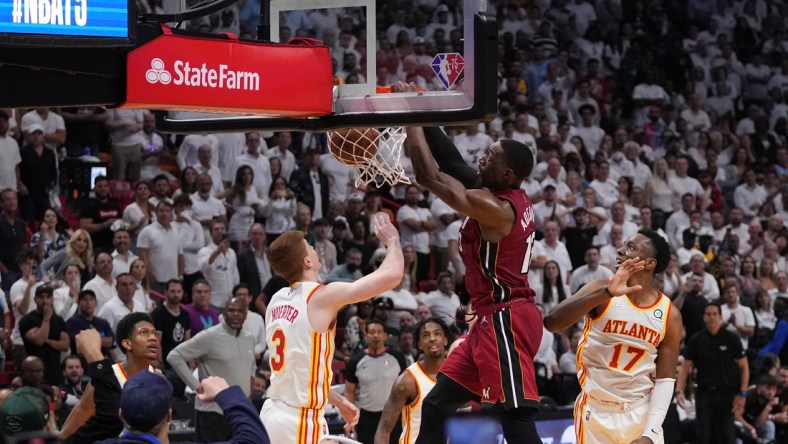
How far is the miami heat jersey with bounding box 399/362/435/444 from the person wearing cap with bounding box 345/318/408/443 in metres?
2.71

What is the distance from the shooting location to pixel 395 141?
683 cm

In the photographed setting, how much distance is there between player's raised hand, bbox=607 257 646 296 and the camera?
23.7 ft

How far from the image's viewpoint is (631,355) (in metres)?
7.78

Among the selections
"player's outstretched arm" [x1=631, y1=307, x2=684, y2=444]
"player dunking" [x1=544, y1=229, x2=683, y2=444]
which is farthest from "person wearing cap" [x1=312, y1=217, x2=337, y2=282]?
"player's outstretched arm" [x1=631, y1=307, x2=684, y2=444]

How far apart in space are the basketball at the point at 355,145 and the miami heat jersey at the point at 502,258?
68cm

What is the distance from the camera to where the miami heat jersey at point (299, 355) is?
6.77m

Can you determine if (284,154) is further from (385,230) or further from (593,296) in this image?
(385,230)

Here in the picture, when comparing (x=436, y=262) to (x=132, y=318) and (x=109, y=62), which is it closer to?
(x=132, y=318)

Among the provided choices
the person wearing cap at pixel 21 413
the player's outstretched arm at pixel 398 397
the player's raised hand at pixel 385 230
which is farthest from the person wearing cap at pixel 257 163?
the player's raised hand at pixel 385 230

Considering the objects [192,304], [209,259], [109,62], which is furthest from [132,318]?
[209,259]

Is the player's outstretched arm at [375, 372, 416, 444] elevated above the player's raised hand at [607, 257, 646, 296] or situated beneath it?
situated beneath

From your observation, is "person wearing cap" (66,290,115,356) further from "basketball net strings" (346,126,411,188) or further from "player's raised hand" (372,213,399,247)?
"player's raised hand" (372,213,399,247)

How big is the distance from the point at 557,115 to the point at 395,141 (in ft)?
44.0

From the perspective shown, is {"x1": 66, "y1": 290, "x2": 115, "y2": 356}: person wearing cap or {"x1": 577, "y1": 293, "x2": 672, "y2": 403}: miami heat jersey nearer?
{"x1": 577, "y1": 293, "x2": 672, "y2": 403}: miami heat jersey
